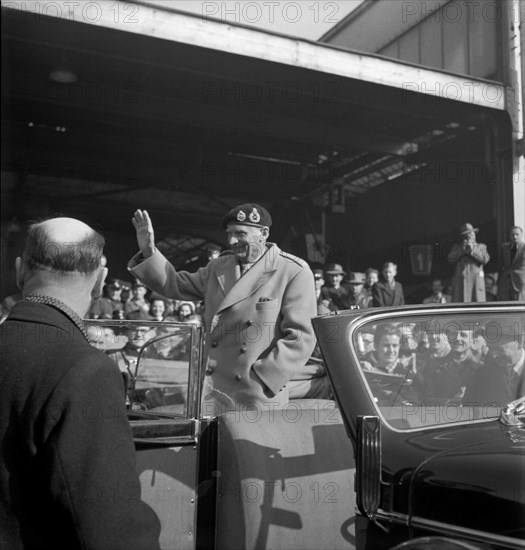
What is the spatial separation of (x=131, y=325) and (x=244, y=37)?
338 inches

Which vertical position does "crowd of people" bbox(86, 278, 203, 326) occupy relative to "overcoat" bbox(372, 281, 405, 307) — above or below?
below

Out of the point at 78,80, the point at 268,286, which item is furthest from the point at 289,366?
the point at 78,80

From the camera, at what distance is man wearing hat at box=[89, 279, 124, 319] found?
10219 mm

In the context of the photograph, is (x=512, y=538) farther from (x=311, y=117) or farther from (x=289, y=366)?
(x=311, y=117)

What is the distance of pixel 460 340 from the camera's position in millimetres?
2545

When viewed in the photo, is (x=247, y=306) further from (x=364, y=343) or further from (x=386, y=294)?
(x=386, y=294)

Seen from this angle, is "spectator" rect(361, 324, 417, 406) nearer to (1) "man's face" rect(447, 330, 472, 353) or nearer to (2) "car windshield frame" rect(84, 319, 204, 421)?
(1) "man's face" rect(447, 330, 472, 353)

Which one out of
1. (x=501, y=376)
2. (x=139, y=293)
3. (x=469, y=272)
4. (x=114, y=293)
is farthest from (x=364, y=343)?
(x=114, y=293)

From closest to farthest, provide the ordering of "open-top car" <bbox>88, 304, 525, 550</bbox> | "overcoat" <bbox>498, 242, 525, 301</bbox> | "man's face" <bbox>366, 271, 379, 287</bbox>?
"open-top car" <bbox>88, 304, 525, 550</bbox> → "overcoat" <bbox>498, 242, 525, 301</bbox> → "man's face" <bbox>366, 271, 379, 287</bbox>

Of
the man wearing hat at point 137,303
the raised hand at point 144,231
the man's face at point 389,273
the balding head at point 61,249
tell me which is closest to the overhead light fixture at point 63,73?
the man wearing hat at point 137,303

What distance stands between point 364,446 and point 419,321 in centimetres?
52

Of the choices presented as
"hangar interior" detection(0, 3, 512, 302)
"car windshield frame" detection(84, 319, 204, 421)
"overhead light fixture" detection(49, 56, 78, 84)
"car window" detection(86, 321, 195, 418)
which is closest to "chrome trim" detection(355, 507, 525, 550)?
"car windshield frame" detection(84, 319, 204, 421)

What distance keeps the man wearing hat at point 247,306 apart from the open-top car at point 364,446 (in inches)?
30.5

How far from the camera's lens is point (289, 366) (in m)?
3.71
